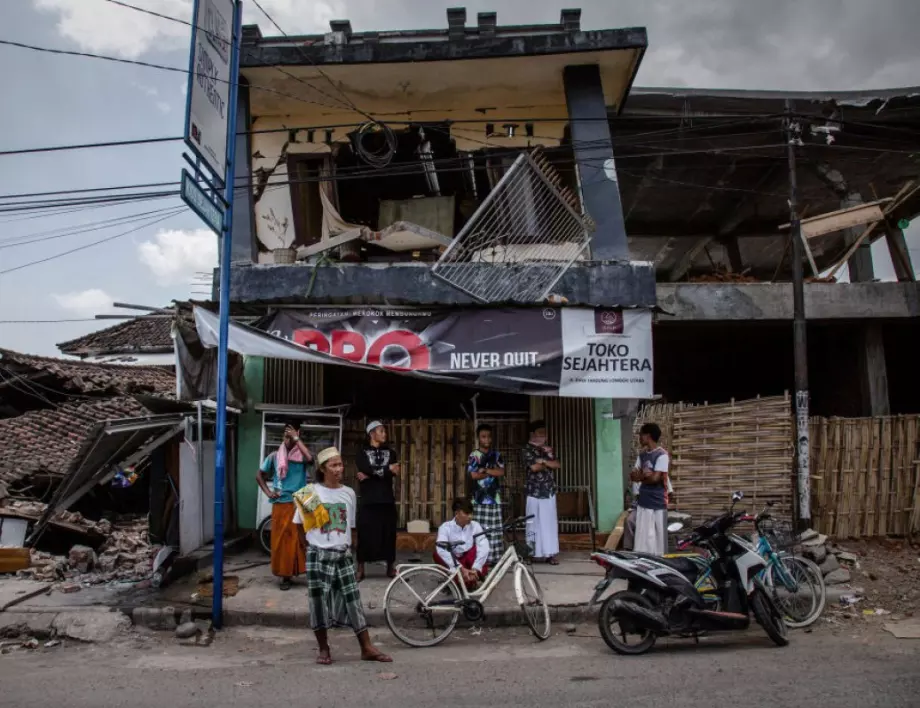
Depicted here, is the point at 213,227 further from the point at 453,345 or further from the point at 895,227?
the point at 895,227

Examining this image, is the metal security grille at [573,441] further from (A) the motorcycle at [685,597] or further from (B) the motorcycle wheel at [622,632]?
(B) the motorcycle wheel at [622,632]

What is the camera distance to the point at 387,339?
31.2 ft

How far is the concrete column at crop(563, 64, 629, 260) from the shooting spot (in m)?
10.4

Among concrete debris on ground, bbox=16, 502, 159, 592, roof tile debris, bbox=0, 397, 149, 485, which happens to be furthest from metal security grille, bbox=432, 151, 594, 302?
roof tile debris, bbox=0, 397, 149, 485

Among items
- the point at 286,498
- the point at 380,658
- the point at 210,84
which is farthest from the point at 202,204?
the point at 380,658

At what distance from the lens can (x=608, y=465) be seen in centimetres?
1029

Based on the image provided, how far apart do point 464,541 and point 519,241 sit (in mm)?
4894

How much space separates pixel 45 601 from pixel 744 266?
52.7 feet

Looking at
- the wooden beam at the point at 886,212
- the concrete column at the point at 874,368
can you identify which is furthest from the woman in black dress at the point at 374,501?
the concrete column at the point at 874,368

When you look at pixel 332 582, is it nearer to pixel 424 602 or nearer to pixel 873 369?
pixel 424 602

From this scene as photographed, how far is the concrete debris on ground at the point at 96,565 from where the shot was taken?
928 centimetres

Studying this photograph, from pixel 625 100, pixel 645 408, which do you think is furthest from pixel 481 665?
pixel 625 100

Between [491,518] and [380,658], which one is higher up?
[491,518]

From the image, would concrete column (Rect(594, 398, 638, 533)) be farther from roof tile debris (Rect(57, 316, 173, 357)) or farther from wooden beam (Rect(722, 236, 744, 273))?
roof tile debris (Rect(57, 316, 173, 357))
